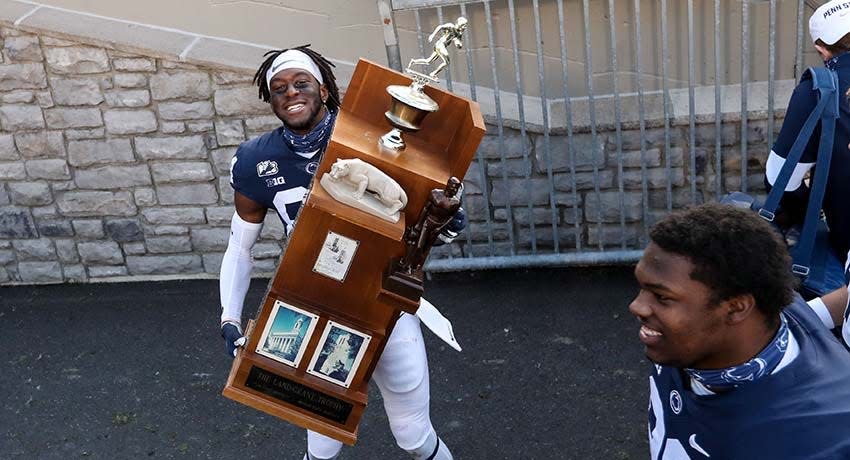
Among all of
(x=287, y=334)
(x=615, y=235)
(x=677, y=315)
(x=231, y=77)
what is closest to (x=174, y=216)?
(x=231, y=77)

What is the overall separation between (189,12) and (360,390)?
316cm

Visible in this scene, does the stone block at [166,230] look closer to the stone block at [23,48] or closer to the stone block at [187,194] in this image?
the stone block at [187,194]

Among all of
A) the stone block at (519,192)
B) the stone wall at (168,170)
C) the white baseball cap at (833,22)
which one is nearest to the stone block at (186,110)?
the stone wall at (168,170)

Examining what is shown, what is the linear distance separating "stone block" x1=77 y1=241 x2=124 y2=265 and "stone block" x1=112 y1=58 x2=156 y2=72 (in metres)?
1.11

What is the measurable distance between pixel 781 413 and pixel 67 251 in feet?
16.0

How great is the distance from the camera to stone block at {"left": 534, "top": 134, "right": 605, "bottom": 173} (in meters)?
5.31

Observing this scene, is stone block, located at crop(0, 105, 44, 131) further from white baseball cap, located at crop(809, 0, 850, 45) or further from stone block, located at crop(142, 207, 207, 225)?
white baseball cap, located at crop(809, 0, 850, 45)

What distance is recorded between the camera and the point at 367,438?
4.50m

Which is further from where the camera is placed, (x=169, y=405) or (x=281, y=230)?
(x=281, y=230)

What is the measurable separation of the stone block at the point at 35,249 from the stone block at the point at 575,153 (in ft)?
9.63

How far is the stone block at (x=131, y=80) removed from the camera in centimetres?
540

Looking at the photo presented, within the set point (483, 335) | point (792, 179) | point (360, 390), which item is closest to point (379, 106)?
point (360, 390)

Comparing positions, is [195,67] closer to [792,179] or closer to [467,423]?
[467,423]

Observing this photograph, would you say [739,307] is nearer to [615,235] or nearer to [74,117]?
[615,235]
